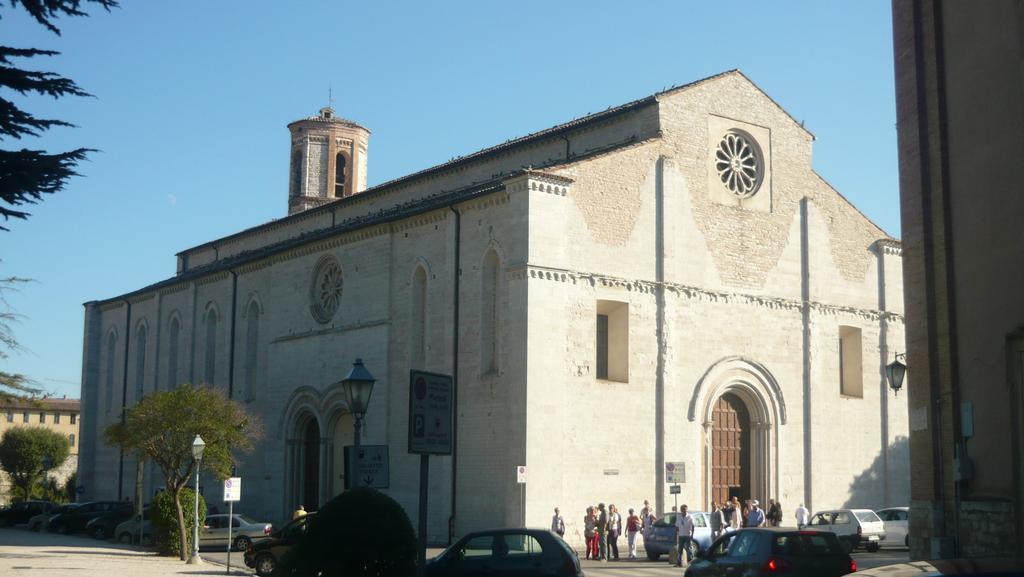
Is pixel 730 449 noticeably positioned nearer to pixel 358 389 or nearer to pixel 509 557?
pixel 509 557

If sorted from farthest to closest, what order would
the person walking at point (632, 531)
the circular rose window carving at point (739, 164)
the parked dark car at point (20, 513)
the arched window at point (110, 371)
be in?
the arched window at point (110, 371) < the parked dark car at point (20, 513) < the circular rose window carving at point (739, 164) < the person walking at point (632, 531)

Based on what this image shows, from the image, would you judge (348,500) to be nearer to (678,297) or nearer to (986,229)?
(986,229)

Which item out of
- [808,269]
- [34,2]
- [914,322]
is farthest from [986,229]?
[808,269]

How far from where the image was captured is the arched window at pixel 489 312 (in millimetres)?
31766

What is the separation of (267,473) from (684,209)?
58.0 feet

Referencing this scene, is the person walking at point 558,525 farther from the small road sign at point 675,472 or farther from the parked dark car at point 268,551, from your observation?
the parked dark car at point 268,551

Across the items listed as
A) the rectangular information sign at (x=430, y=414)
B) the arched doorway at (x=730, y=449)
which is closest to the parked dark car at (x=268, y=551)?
the rectangular information sign at (x=430, y=414)

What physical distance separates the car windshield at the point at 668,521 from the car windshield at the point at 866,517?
583 centimetres

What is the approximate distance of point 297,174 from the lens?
2160 inches

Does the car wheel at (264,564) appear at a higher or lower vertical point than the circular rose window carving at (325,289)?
lower

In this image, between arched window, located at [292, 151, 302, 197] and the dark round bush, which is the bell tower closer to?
arched window, located at [292, 151, 302, 197]

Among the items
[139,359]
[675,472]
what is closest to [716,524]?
[675,472]

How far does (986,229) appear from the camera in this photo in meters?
18.3

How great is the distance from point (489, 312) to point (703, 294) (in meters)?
6.94
